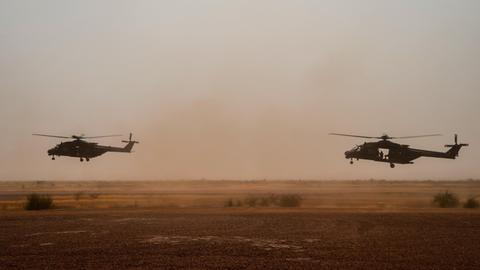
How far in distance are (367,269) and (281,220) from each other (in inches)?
815

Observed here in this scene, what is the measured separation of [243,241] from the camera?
97.4 feet

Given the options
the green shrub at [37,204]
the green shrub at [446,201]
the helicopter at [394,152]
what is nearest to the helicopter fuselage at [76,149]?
the green shrub at [37,204]

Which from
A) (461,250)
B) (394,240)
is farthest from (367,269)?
(394,240)

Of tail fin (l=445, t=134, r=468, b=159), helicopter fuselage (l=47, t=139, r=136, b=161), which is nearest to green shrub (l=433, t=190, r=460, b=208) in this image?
tail fin (l=445, t=134, r=468, b=159)

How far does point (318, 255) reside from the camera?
24.9 metres

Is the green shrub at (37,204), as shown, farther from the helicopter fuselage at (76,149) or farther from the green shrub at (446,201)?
the green shrub at (446,201)

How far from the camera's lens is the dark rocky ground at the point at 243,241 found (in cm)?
2294

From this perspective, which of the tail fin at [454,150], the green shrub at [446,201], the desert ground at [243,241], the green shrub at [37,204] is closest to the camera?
the desert ground at [243,241]

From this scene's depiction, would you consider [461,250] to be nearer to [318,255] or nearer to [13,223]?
[318,255]

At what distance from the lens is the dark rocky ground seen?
22.9 meters

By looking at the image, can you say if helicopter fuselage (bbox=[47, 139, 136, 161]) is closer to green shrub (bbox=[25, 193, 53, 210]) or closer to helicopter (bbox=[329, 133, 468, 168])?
green shrub (bbox=[25, 193, 53, 210])

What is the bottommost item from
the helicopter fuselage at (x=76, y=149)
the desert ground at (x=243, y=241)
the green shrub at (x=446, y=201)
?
the desert ground at (x=243, y=241)

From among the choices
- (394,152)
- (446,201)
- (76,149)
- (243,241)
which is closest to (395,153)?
(394,152)

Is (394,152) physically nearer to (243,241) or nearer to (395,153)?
(395,153)
